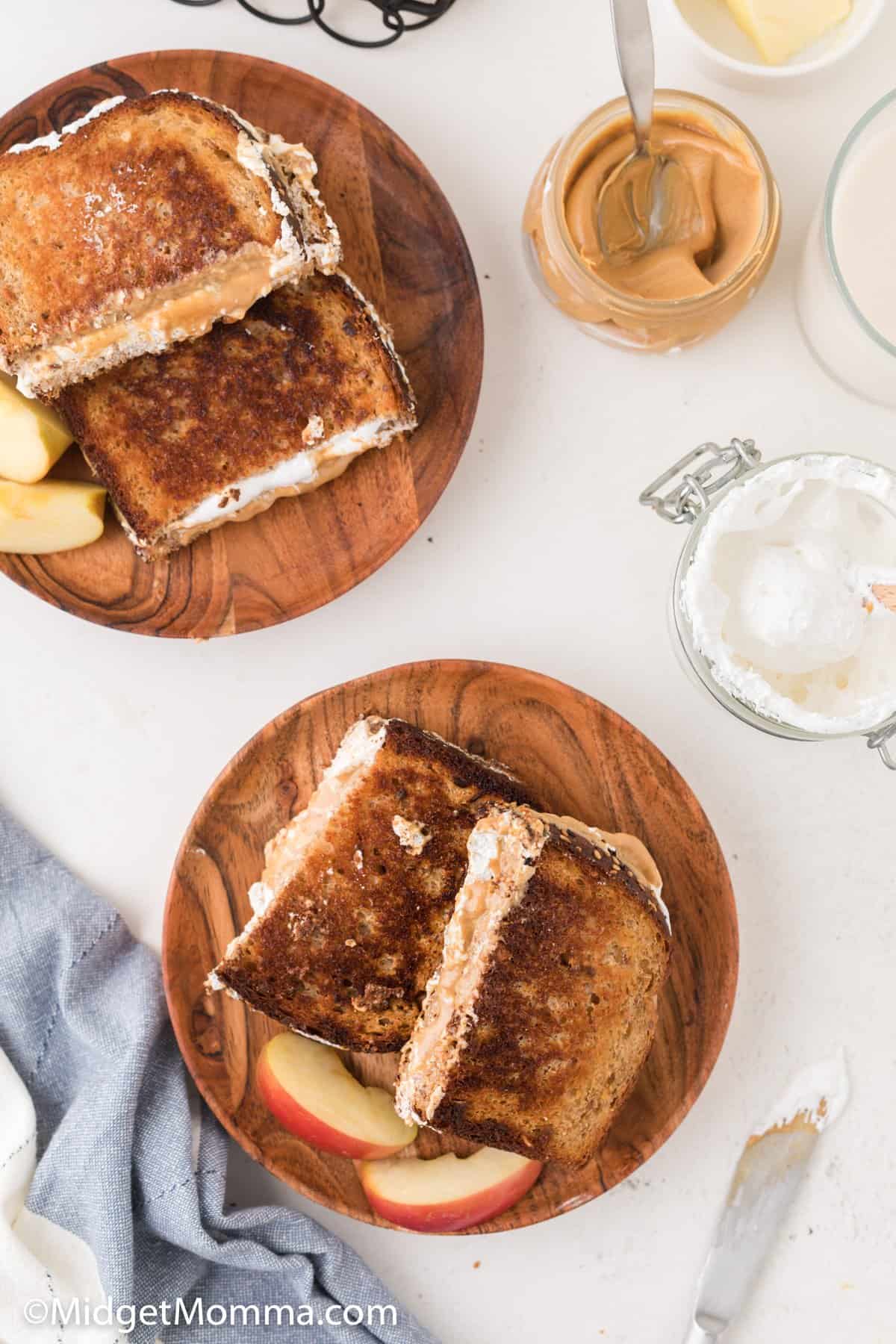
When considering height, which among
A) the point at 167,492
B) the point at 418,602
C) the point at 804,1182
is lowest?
the point at 804,1182

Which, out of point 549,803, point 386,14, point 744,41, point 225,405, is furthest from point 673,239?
point 549,803

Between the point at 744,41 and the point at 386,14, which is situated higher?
the point at 386,14

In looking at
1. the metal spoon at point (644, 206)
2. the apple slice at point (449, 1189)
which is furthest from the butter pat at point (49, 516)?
the apple slice at point (449, 1189)

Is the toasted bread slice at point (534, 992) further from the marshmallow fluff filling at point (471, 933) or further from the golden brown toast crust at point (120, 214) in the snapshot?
the golden brown toast crust at point (120, 214)

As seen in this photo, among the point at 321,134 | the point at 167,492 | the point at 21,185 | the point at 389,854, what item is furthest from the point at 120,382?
the point at 389,854

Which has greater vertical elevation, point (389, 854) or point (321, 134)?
point (321, 134)

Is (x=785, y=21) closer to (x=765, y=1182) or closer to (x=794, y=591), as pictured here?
(x=794, y=591)

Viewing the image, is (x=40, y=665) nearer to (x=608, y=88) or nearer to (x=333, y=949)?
(x=333, y=949)

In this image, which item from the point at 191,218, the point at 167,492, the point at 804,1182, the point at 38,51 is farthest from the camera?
the point at 804,1182

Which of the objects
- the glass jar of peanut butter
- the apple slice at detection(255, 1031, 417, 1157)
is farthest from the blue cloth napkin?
the glass jar of peanut butter
